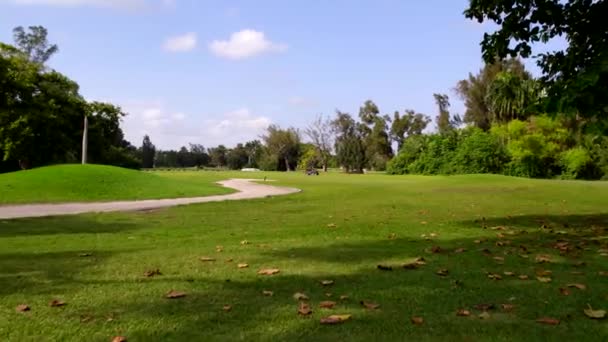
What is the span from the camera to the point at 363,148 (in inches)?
3974

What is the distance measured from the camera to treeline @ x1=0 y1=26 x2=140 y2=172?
47531 millimetres

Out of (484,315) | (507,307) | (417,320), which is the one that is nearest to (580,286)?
(507,307)

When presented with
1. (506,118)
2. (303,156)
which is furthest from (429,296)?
(303,156)

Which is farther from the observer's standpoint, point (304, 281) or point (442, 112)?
point (442, 112)

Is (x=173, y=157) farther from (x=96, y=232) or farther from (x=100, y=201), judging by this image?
(x=96, y=232)

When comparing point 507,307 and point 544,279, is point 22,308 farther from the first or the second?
point 544,279

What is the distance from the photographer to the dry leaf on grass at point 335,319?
172 inches

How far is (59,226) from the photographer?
13375mm

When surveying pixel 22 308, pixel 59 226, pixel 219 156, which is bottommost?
pixel 59 226

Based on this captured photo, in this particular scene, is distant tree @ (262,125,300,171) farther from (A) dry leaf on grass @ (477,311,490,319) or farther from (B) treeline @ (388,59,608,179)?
(A) dry leaf on grass @ (477,311,490,319)

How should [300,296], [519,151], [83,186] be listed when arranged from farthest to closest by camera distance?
[519,151] < [83,186] < [300,296]

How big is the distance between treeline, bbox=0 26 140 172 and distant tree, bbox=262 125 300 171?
51.5 m

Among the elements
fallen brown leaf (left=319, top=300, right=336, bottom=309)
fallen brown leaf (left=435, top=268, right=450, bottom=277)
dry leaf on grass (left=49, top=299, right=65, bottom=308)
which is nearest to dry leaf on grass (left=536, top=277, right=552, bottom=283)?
fallen brown leaf (left=435, top=268, right=450, bottom=277)

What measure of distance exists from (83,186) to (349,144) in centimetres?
7642
